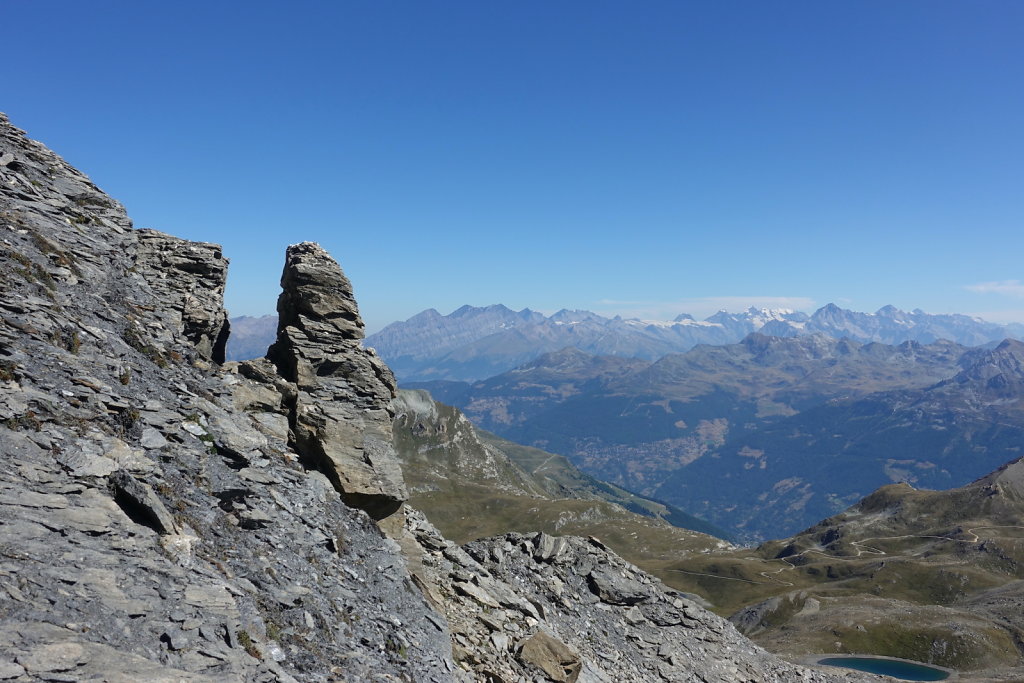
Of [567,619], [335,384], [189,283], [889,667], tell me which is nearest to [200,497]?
[335,384]

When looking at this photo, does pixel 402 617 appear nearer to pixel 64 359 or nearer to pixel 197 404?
pixel 197 404

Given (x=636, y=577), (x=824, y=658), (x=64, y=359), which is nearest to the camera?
(x=64, y=359)

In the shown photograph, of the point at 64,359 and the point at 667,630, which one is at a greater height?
the point at 64,359

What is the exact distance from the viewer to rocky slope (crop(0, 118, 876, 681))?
14242 mm

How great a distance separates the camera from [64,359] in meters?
21.2

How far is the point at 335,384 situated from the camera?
35594mm

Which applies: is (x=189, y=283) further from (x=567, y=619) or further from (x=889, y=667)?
(x=889, y=667)

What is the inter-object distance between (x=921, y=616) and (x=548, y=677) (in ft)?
557

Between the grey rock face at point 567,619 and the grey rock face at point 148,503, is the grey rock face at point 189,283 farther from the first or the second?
the grey rock face at point 567,619

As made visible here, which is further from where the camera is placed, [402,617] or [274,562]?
[402,617]

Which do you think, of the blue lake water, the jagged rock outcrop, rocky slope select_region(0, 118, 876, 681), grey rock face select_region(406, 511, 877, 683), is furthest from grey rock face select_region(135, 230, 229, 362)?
the blue lake water

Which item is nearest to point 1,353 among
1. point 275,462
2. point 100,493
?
point 100,493

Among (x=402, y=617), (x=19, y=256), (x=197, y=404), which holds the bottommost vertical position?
(x=402, y=617)

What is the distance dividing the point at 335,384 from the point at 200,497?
1571 cm
